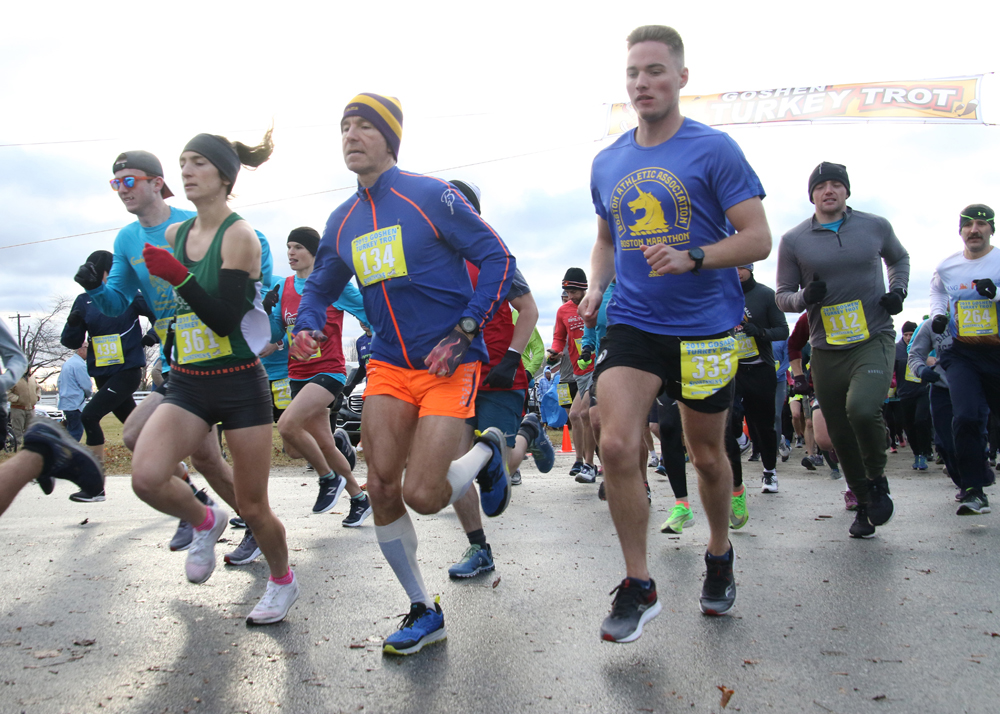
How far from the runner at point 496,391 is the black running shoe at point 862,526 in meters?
2.38

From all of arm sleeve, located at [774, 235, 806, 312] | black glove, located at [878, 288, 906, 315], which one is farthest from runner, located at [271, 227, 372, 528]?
black glove, located at [878, 288, 906, 315]

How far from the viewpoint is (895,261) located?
5.59 metres

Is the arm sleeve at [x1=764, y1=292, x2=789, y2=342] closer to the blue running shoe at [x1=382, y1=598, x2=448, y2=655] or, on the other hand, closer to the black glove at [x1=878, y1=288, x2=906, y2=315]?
the black glove at [x1=878, y1=288, x2=906, y2=315]

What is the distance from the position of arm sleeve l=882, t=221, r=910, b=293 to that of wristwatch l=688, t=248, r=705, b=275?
2.97 m

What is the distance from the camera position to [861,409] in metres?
5.17

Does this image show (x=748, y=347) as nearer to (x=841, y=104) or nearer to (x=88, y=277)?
(x=88, y=277)

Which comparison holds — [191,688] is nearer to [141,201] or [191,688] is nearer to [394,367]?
[394,367]

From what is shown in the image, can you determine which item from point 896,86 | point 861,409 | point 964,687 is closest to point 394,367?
point 964,687

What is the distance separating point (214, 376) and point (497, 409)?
171cm

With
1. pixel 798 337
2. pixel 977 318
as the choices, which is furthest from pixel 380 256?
Result: pixel 977 318

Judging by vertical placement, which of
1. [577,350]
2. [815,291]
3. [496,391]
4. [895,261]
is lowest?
[577,350]

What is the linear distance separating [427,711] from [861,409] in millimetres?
3816

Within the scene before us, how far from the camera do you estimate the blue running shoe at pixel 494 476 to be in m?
4.07

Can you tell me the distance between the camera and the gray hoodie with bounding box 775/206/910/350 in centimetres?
540
